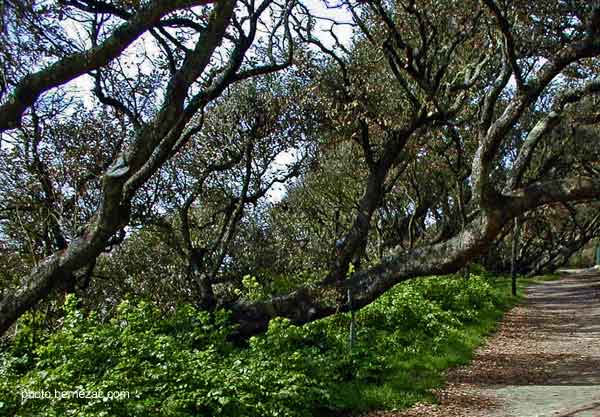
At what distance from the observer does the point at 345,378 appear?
8.26 metres

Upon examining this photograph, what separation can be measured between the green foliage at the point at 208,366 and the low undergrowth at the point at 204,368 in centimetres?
1

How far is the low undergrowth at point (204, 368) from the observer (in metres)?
5.70

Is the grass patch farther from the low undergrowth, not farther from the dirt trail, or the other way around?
the dirt trail

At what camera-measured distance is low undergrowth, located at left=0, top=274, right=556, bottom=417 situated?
18.7 feet

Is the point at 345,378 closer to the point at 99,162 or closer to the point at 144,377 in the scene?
the point at 144,377

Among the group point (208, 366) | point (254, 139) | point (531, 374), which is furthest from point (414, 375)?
point (254, 139)

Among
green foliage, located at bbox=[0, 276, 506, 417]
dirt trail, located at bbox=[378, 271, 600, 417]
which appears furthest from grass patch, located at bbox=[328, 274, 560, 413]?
dirt trail, located at bbox=[378, 271, 600, 417]

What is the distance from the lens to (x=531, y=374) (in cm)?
957

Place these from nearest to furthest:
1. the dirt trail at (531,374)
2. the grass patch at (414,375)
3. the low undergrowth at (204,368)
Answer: the low undergrowth at (204,368), the dirt trail at (531,374), the grass patch at (414,375)

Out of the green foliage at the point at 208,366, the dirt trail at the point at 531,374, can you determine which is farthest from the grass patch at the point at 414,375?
the dirt trail at the point at 531,374

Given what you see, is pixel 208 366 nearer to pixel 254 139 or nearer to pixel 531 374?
pixel 531 374

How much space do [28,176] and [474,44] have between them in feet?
32.4

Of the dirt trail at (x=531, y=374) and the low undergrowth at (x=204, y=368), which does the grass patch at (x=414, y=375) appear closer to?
the low undergrowth at (x=204, y=368)

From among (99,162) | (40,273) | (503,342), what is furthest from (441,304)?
(40,273)
